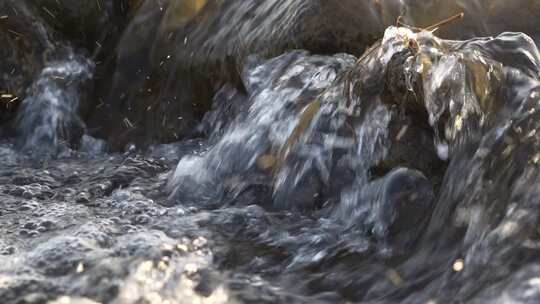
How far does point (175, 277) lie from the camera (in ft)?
7.97

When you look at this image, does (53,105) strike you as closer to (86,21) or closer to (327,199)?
(86,21)

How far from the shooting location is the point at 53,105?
4.53 m

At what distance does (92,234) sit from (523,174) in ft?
4.59

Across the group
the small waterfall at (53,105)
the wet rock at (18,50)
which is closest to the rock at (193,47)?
the small waterfall at (53,105)

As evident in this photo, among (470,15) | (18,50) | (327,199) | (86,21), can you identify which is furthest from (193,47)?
(327,199)

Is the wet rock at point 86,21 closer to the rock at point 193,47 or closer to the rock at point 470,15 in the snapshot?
the rock at point 193,47

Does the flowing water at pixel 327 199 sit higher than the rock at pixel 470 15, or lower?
lower

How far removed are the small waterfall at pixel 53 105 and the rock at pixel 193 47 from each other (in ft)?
0.47

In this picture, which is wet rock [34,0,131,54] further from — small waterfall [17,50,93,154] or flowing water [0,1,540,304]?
flowing water [0,1,540,304]

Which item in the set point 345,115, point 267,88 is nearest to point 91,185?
point 267,88

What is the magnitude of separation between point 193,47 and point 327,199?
160 cm

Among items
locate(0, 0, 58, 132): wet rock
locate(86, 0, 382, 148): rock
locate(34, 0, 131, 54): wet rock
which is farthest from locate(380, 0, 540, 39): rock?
locate(0, 0, 58, 132): wet rock

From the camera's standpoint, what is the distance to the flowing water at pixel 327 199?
2.32 meters

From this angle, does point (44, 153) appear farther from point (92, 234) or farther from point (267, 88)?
point (92, 234)
